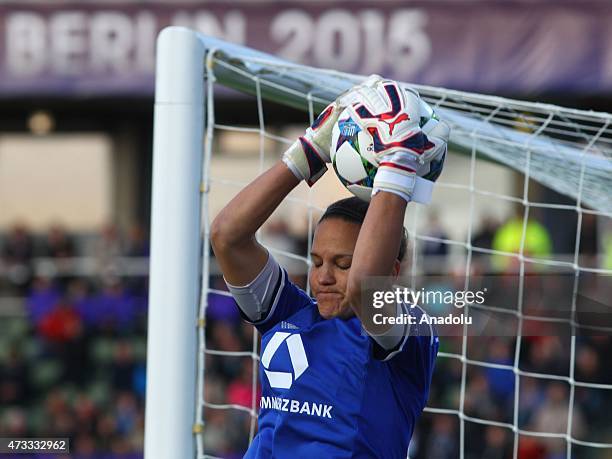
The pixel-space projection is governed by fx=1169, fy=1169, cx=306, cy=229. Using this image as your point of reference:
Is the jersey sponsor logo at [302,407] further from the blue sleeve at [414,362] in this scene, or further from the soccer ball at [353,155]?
the soccer ball at [353,155]

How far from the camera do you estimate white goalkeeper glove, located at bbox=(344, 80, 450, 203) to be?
2.52 metres

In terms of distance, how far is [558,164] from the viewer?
413 cm

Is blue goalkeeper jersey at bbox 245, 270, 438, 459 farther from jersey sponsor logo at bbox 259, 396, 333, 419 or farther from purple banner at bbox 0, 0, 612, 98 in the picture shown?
purple banner at bbox 0, 0, 612, 98

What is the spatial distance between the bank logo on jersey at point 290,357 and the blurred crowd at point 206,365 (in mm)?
5828

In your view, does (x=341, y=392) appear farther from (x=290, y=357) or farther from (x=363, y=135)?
(x=363, y=135)

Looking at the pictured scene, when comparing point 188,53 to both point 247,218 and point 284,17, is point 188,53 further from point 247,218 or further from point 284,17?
point 284,17

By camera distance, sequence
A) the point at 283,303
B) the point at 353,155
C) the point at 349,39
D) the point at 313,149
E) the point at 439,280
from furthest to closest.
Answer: the point at 349,39 → the point at 439,280 → the point at 283,303 → the point at 313,149 → the point at 353,155

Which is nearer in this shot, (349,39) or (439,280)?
(439,280)

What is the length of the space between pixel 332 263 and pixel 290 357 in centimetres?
25

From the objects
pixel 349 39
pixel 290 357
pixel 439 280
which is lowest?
pixel 290 357

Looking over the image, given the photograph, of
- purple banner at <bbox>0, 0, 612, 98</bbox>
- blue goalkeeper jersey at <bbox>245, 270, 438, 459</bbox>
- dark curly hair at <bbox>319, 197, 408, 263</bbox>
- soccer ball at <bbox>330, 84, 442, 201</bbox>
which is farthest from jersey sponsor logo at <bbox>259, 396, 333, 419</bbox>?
purple banner at <bbox>0, 0, 612, 98</bbox>

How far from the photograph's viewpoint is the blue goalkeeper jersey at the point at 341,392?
2.65m

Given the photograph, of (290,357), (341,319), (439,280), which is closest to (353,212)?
(341,319)

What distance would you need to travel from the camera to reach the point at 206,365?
9.46 meters
